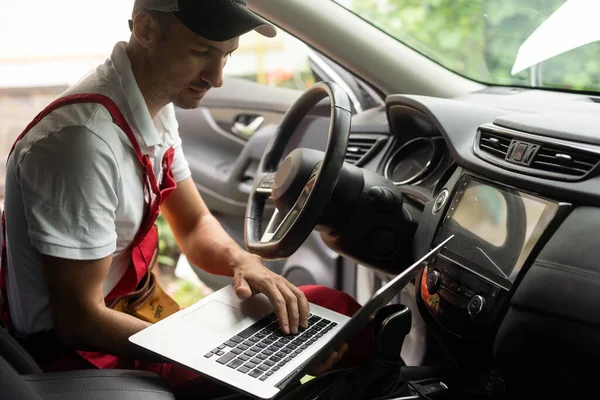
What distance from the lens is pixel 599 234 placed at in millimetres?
1116

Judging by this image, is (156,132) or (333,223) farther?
(333,223)

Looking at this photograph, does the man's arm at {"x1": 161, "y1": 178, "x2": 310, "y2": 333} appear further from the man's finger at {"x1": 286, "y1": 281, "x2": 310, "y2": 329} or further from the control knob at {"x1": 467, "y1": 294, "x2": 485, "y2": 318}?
the control knob at {"x1": 467, "y1": 294, "x2": 485, "y2": 318}

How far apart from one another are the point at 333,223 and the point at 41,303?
1.96 ft

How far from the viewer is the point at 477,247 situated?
1329 mm

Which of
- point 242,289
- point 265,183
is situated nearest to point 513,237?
point 242,289

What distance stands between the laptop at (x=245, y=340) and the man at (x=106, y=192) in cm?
3

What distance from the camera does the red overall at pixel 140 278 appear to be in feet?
4.24

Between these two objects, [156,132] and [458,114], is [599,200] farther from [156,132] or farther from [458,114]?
[156,132]

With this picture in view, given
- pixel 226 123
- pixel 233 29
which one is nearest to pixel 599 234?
pixel 233 29

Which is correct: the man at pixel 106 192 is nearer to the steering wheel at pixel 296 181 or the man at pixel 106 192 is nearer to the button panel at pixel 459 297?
the steering wheel at pixel 296 181

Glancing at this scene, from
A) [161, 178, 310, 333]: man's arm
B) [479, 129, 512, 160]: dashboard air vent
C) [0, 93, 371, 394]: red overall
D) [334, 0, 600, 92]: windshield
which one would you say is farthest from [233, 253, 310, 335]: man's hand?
[334, 0, 600, 92]: windshield

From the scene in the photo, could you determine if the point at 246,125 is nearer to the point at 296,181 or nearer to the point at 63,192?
the point at 296,181

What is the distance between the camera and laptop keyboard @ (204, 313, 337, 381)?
1.19 meters

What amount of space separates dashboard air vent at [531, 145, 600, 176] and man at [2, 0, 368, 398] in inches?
19.2
